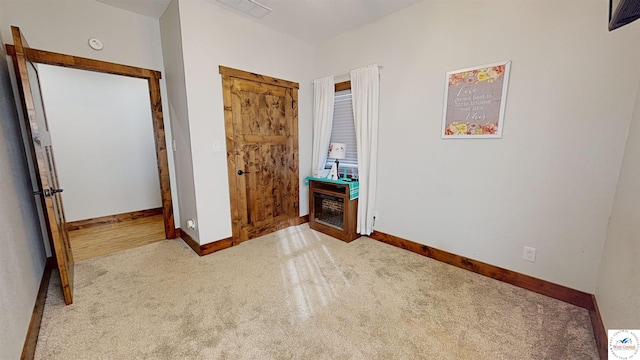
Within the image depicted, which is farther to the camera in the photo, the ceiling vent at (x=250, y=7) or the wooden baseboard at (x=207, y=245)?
the wooden baseboard at (x=207, y=245)

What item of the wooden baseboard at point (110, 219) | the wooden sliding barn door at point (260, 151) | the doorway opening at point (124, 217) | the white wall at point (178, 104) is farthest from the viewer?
the wooden baseboard at point (110, 219)

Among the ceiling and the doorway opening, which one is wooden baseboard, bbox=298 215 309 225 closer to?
the doorway opening

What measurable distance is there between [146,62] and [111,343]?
9.08 feet

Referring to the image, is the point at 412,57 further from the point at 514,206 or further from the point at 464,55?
the point at 514,206

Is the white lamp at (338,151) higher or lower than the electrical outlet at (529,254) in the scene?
higher

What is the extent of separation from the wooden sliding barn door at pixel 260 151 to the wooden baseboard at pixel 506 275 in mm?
1631

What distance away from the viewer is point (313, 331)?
163cm

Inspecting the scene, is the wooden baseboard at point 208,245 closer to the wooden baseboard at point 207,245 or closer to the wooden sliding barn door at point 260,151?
the wooden baseboard at point 207,245

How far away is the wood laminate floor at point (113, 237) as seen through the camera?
2858 mm

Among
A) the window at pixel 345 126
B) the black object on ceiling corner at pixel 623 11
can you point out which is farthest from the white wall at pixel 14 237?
the window at pixel 345 126

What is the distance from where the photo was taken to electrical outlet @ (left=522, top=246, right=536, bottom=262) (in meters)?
2.03

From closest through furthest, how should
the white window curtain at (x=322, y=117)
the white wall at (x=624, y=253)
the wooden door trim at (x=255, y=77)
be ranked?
the white wall at (x=624, y=253) < the wooden door trim at (x=255, y=77) < the white window curtain at (x=322, y=117)

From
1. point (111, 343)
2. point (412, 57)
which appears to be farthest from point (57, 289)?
point (412, 57)

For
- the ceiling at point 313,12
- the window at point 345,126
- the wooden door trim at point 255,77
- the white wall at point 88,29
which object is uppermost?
the ceiling at point 313,12
